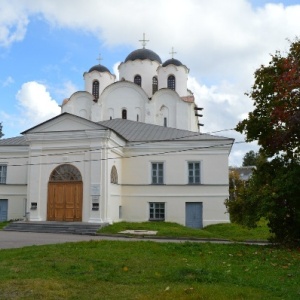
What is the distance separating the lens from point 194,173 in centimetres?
2806

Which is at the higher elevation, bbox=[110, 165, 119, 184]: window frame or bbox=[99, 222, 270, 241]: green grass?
bbox=[110, 165, 119, 184]: window frame

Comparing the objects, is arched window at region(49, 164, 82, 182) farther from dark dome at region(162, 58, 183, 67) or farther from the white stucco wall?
dark dome at region(162, 58, 183, 67)

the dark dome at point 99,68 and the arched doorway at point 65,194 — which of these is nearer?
the arched doorway at point 65,194

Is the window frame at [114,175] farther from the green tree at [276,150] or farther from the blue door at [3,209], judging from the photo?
the green tree at [276,150]

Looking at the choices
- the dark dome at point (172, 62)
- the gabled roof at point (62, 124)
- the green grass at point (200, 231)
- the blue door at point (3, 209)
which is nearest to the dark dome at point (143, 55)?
the dark dome at point (172, 62)

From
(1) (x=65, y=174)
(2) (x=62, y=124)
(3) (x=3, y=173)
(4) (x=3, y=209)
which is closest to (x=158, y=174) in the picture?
(1) (x=65, y=174)

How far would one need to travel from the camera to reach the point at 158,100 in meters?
39.6

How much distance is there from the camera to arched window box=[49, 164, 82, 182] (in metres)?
25.9

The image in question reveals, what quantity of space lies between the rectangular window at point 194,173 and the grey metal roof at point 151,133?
5.61 ft

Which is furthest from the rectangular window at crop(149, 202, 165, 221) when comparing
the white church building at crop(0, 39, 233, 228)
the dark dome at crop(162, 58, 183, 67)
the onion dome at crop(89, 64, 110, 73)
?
the onion dome at crop(89, 64, 110, 73)

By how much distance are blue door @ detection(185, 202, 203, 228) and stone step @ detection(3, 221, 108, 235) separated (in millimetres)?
6005

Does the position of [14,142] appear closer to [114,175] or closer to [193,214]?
[114,175]

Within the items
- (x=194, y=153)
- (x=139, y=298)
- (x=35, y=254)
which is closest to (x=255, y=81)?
(x=35, y=254)

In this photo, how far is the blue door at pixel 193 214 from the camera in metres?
27.8
